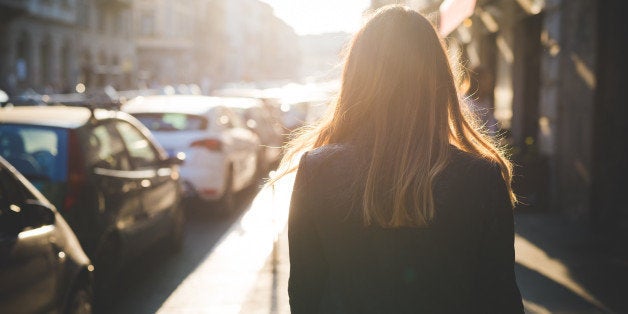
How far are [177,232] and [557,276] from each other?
12.0ft

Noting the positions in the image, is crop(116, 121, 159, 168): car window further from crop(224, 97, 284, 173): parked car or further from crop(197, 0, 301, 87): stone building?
crop(197, 0, 301, 87): stone building

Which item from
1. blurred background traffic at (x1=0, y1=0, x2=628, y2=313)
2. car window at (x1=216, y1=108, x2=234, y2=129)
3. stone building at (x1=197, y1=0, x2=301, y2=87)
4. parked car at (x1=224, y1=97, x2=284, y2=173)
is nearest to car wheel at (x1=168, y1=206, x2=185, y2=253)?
blurred background traffic at (x1=0, y1=0, x2=628, y2=313)

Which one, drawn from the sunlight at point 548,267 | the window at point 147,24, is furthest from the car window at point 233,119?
the window at point 147,24

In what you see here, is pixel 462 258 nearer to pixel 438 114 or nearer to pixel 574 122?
pixel 438 114

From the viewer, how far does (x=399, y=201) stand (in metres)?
2.08

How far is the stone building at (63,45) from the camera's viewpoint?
41.2 m

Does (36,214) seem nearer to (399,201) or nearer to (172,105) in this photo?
(399,201)

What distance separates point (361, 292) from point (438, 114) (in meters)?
0.50

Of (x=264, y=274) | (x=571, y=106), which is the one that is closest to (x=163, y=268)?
(x=264, y=274)

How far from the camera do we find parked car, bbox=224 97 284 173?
16.5 metres

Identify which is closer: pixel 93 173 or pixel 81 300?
pixel 81 300

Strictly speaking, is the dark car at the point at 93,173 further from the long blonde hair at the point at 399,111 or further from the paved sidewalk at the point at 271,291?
the long blonde hair at the point at 399,111

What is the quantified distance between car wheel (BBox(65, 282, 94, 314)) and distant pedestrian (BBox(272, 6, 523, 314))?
2348 millimetres

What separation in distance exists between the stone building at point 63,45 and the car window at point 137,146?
99.2 feet
